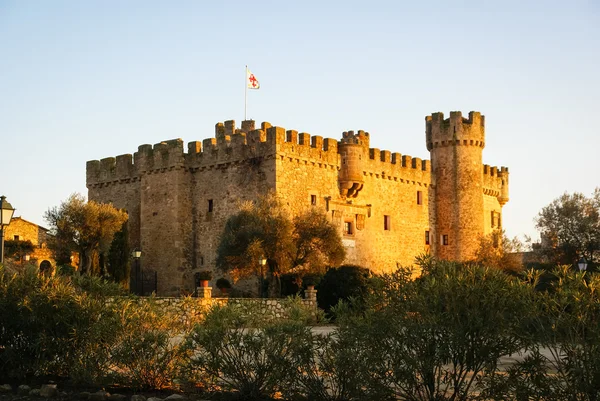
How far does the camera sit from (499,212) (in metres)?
48.8

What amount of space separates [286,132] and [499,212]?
18354 mm

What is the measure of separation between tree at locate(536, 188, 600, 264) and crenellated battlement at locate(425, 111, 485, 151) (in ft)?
18.1

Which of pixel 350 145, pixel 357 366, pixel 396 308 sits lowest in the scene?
pixel 357 366

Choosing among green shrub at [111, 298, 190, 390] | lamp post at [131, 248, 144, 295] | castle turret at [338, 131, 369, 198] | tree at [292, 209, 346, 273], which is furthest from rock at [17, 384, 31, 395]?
castle turret at [338, 131, 369, 198]

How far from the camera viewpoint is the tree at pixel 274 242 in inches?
1283

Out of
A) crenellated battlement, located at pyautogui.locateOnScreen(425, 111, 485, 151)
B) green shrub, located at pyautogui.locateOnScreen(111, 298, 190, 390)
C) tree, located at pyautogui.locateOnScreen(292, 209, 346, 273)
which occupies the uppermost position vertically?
crenellated battlement, located at pyautogui.locateOnScreen(425, 111, 485, 151)

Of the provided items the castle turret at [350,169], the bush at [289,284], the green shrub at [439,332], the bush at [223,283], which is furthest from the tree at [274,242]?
the green shrub at [439,332]

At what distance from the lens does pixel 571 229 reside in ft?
138

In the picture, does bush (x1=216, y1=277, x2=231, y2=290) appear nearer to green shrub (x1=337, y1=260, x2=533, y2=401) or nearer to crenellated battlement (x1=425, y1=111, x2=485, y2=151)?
crenellated battlement (x1=425, y1=111, x2=485, y2=151)

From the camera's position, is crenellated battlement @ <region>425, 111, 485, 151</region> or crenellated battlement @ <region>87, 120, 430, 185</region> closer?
crenellated battlement @ <region>87, 120, 430, 185</region>

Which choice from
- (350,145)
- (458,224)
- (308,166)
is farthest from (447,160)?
(308,166)

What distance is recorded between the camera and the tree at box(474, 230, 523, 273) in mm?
42094

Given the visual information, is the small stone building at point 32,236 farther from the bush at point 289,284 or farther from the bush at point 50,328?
the bush at point 50,328

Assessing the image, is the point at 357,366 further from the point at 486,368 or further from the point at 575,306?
the point at 575,306
